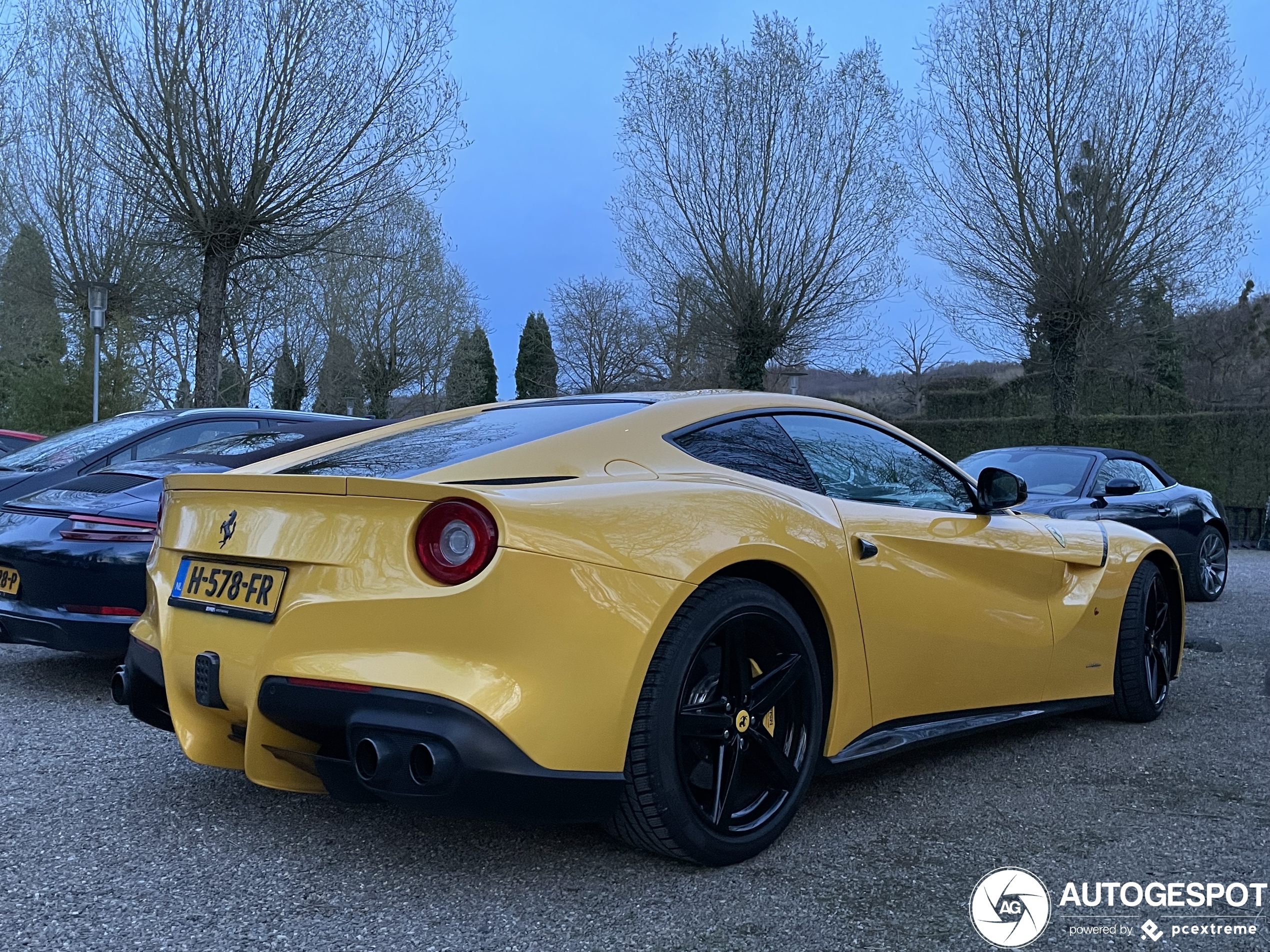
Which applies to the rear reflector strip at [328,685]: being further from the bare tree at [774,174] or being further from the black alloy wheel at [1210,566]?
the bare tree at [774,174]

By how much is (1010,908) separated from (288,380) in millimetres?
34784

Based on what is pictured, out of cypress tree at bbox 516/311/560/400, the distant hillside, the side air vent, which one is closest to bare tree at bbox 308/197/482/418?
cypress tree at bbox 516/311/560/400

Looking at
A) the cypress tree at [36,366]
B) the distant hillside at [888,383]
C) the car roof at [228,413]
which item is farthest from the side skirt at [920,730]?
the distant hillside at [888,383]

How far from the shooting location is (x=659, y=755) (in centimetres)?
254

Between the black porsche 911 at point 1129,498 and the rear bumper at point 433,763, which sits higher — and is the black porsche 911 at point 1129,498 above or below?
above

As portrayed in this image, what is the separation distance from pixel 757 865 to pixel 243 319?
92.3 ft

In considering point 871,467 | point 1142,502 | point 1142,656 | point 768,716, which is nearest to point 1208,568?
point 1142,502

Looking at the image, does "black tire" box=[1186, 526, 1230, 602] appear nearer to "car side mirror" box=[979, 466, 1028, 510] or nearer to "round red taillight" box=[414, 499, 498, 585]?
"car side mirror" box=[979, 466, 1028, 510]

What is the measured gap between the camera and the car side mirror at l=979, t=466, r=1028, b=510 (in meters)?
3.83

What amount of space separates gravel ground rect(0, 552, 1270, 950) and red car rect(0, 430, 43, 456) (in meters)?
9.53

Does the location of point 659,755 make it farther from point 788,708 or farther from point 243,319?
point 243,319

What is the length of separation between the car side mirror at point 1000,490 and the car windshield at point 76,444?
4.28 meters

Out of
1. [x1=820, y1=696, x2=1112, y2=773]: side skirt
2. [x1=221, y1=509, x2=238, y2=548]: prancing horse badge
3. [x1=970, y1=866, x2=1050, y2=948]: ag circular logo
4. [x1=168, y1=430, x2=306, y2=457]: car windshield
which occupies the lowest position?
[x1=970, y1=866, x2=1050, y2=948]: ag circular logo

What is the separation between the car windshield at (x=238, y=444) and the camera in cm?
529
